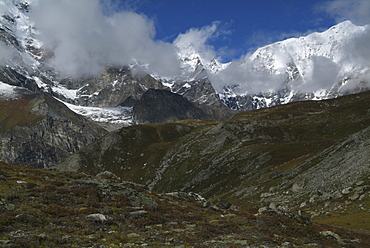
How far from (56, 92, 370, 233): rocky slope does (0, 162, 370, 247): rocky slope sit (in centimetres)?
2252

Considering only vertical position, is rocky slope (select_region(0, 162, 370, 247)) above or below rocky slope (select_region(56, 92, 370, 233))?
below

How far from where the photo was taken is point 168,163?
15788 cm

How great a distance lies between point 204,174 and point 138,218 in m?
106

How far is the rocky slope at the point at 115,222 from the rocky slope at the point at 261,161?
887 inches

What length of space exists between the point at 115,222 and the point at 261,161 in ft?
316

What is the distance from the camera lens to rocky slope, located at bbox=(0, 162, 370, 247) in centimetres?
1742

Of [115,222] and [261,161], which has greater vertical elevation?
[261,161]

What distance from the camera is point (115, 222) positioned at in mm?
21406

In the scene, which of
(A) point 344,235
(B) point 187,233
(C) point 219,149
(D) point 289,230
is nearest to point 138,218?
(B) point 187,233

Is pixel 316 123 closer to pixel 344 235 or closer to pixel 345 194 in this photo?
pixel 345 194

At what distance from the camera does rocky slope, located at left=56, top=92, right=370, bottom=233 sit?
6234 centimetres

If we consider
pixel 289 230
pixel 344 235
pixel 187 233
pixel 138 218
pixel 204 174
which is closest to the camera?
pixel 187 233

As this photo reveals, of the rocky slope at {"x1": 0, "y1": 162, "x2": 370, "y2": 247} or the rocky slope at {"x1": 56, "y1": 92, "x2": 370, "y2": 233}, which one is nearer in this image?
the rocky slope at {"x1": 0, "y1": 162, "x2": 370, "y2": 247}

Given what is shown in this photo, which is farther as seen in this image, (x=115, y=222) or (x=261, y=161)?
(x=261, y=161)
